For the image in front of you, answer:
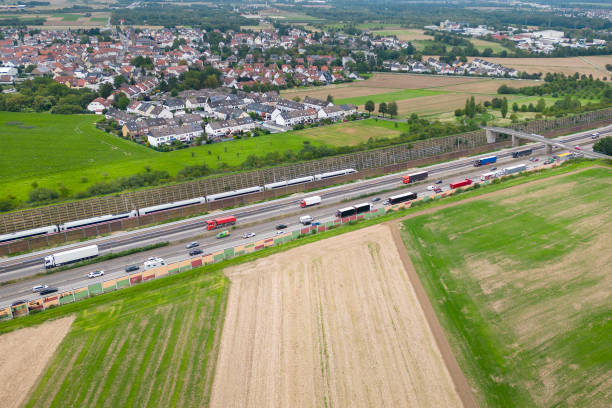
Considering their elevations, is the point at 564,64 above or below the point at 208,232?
above

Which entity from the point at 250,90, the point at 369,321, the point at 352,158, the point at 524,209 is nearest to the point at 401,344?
the point at 369,321

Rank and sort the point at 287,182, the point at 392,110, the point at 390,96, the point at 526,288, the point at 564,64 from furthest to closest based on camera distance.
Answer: the point at 564,64 < the point at 390,96 < the point at 392,110 < the point at 287,182 < the point at 526,288

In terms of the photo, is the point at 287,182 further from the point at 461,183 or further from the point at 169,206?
the point at 461,183

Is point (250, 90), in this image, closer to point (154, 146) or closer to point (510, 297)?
point (154, 146)

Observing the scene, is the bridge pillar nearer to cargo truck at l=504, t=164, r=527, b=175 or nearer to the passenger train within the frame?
cargo truck at l=504, t=164, r=527, b=175

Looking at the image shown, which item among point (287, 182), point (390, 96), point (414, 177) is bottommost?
point (287, 182)

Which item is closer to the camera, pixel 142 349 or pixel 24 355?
pixel 24 355

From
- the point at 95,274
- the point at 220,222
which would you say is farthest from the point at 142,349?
the point at 220,222
